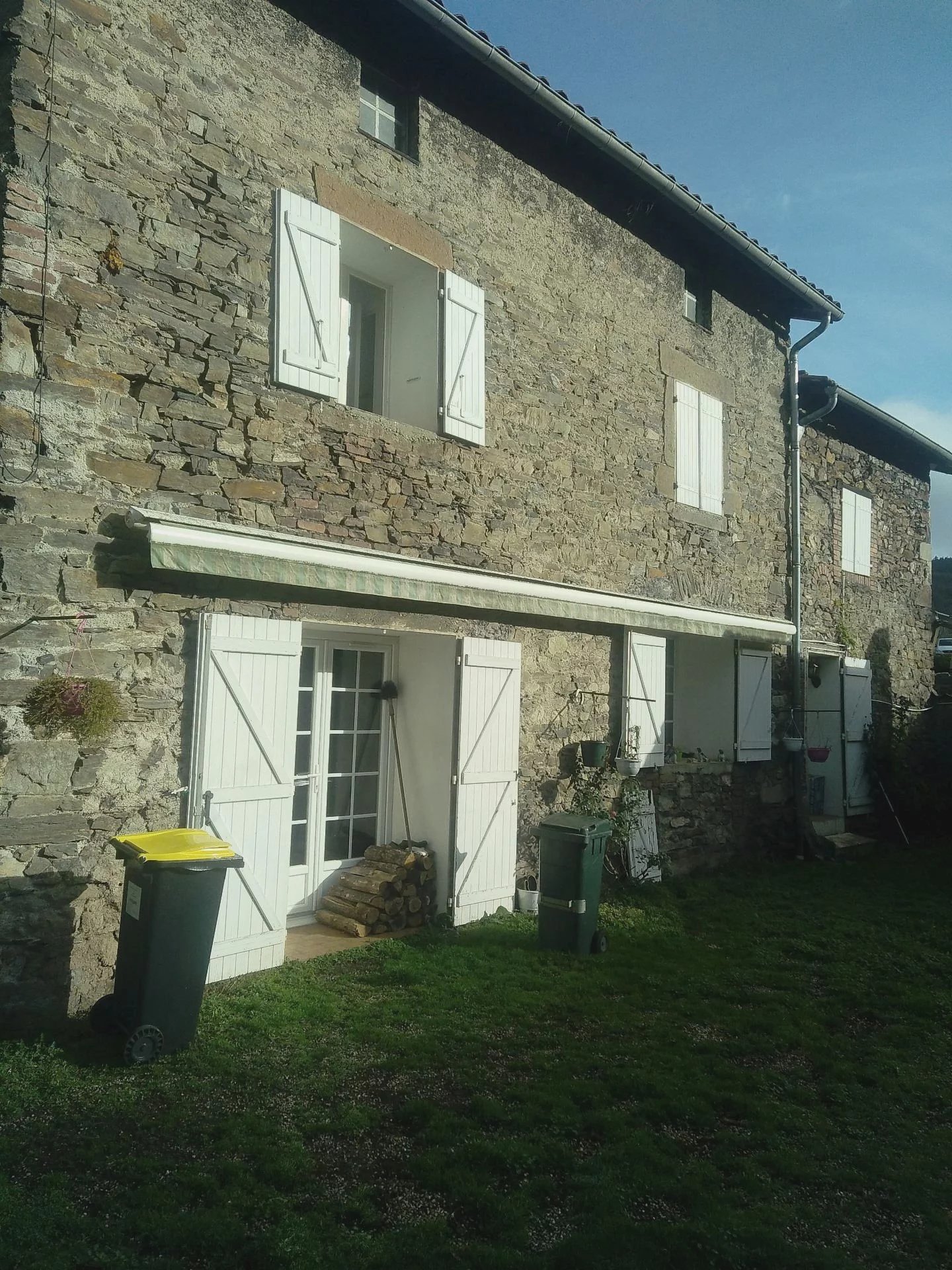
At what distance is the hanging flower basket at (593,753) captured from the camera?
726 centimetres

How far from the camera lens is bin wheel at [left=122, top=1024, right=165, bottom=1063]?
12.3 ft

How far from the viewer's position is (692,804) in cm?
859

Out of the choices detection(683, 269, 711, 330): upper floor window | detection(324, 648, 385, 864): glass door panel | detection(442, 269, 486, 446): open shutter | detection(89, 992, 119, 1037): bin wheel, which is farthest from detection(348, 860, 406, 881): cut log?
detection(683, 269, 711, 330): upper floor window

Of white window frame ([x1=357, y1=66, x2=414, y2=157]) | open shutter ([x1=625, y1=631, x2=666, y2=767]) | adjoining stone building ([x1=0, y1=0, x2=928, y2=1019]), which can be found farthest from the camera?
open shutter ([x1=625, y1=631, x2=666, y2=767])

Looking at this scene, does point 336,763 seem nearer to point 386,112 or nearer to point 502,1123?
point 502,1123

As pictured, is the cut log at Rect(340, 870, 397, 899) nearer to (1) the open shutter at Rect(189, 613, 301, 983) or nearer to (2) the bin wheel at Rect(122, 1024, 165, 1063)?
(1) the open shutter at Rect(189, 613, 301, 983)

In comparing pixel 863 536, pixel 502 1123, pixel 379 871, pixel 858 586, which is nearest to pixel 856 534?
pixel 863 536

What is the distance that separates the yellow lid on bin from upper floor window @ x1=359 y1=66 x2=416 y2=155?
4.98 metres

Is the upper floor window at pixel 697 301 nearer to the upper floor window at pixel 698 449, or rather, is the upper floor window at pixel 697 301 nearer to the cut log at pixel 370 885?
A: the upper floor window at pixel 698 449

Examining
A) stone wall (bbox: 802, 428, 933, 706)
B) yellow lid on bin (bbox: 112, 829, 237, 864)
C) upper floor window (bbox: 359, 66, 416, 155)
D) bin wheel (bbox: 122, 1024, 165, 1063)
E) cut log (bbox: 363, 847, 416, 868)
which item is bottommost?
bin wheel (bbox: 122, 1024, 165, 1063)

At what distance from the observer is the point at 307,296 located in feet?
18.2

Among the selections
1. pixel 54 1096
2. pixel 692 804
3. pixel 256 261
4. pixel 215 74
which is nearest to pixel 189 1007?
pixel 54 1096

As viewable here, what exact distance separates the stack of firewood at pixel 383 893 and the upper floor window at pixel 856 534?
7511mm

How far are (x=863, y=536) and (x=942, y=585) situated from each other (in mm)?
16559
